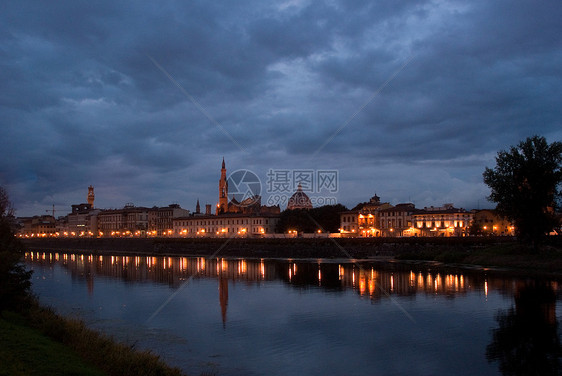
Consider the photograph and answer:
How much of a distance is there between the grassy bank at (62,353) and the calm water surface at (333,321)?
6.62 feet

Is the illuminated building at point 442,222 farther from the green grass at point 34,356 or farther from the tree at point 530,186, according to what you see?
the green grass at point 34,356

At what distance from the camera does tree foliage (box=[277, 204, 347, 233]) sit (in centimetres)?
10206

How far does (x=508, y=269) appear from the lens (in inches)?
1837

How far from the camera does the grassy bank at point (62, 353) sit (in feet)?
40.1

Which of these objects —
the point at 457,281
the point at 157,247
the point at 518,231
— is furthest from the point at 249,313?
the point at 157,247

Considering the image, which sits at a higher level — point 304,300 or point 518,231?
point 518,231

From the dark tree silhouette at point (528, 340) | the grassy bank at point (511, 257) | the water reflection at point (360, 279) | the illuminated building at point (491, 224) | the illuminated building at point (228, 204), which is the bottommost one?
the dark tree silhouette at point (528, 340)

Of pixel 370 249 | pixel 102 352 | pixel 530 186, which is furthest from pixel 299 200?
pixel 102 352

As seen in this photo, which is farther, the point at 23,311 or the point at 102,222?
the point at 102,222

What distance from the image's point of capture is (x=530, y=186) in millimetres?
48188

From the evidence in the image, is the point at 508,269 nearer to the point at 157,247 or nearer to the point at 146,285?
the point at 146,285

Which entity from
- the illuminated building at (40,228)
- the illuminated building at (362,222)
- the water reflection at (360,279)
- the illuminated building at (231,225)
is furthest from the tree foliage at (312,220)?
the illuminated building at (40,228)

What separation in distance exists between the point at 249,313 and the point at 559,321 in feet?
49.1

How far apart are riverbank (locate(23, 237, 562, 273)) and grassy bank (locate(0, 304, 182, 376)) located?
39.6 m
